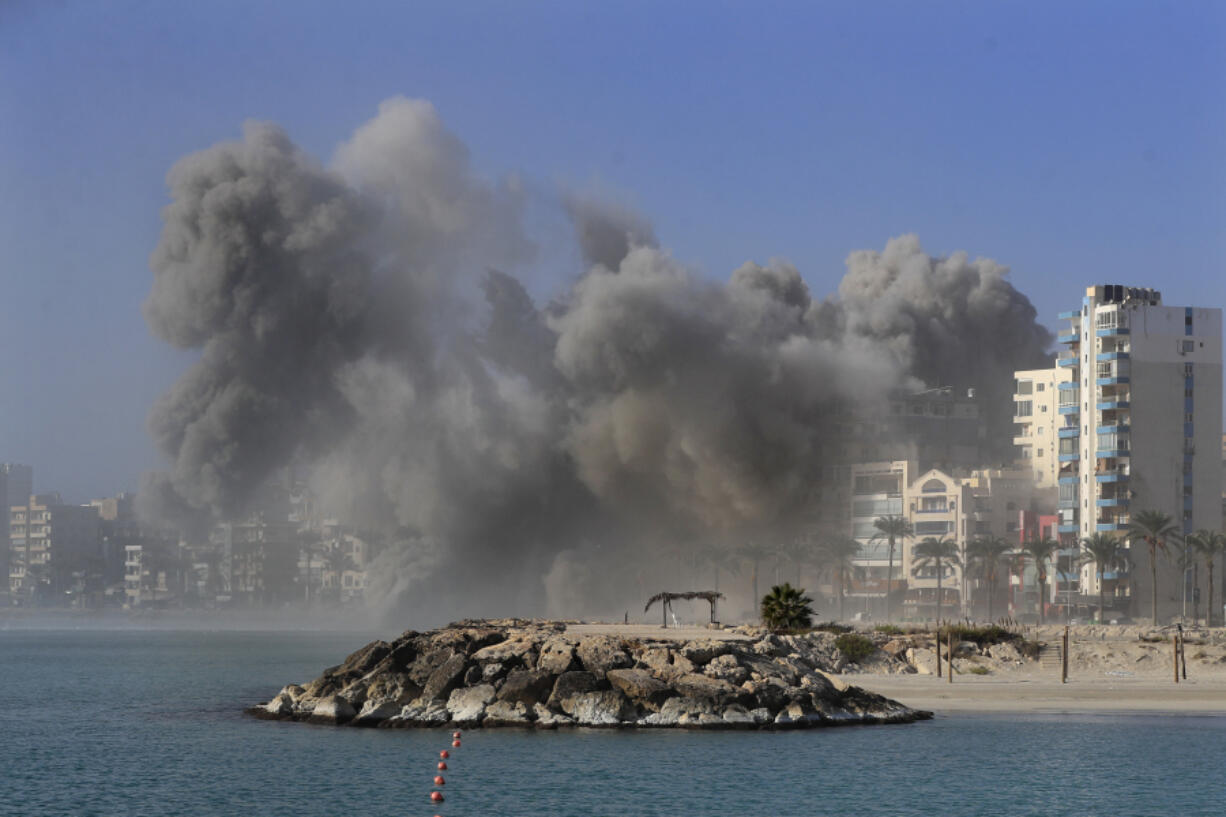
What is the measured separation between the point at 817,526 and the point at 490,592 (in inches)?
1421

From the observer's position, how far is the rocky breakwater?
5847 cm

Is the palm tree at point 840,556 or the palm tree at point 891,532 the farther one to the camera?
the palm tree at point 840,556

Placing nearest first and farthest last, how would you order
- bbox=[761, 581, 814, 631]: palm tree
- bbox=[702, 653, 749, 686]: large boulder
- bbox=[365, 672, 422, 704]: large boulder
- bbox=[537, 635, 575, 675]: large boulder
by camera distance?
bbox=[702, 653, 749, 686]: large boulder, bbox=[537, 635, 575, 675]: large boulder, bbox=[365, 672, 422, 704]: large boulder, bbox=[761, 581, 814, 631]: palm tree

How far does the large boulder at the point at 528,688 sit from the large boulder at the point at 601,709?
51.9 inches

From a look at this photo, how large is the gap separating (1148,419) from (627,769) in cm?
10207

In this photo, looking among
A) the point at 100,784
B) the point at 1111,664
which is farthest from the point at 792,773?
the point at 1111,664

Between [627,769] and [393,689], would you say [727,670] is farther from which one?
[393,689]

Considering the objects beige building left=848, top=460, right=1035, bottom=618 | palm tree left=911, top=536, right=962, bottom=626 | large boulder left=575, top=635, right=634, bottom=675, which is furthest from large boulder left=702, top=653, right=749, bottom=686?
beige building left=848, top=460, right=1035, bottom=618

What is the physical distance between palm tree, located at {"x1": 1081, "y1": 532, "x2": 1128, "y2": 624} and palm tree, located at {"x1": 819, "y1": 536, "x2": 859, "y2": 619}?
28.4 meters

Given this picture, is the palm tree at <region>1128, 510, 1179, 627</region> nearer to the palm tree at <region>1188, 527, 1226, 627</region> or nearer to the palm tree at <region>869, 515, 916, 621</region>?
the palm tree at <region>1188, 527, 1226, 627</region>

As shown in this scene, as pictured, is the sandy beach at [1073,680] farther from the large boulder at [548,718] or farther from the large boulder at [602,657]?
the large boulder at [548,718]

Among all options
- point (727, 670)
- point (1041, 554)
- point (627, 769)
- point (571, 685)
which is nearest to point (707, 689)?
point (727, 670)

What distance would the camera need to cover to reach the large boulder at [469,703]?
5984 cm

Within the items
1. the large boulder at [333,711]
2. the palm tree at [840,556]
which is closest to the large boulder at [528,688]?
the large boulder at [333,711]
